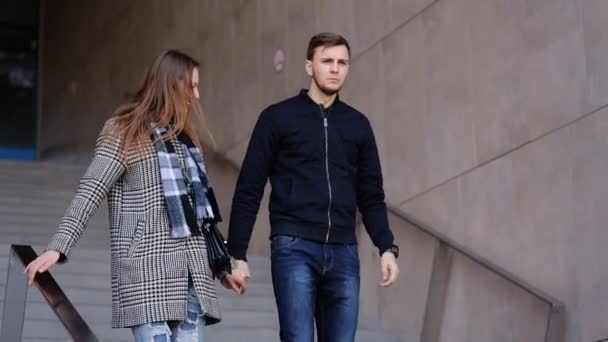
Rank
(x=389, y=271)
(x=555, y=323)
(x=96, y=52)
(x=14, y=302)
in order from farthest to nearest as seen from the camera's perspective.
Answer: (x=96, y=52), (x=555, y=323), (x=14, y=302), (x=389, y=271)

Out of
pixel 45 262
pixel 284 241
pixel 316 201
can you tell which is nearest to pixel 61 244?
pixel 45 262

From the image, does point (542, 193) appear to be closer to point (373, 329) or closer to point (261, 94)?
point (373, 329)

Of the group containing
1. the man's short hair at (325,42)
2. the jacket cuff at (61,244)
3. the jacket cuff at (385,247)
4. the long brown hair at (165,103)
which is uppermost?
the man's short hair at (325,42)

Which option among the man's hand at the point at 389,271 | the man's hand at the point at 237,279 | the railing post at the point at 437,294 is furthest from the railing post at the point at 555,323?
the man's hand at the point at 237,279

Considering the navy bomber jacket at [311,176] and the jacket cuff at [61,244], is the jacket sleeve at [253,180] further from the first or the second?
the jacket cuff at [61,244]

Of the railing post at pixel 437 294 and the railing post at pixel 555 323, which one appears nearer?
the railing post at pixel 555 323

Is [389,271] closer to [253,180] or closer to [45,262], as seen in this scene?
[253,180]

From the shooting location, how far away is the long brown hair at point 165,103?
3.93 m

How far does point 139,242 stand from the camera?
377cm

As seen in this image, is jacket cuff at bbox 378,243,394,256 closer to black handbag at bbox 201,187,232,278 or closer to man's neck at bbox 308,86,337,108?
man's neck at bbox 308,86,337,108

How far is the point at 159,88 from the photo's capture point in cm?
397

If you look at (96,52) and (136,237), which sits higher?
(96,52)

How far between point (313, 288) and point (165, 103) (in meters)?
0.84

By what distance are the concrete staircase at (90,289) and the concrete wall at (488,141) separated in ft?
2.57
